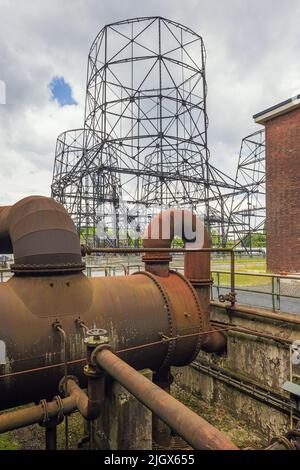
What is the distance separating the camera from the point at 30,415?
294 centimetres

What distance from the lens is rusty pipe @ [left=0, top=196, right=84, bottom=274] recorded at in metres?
3.63

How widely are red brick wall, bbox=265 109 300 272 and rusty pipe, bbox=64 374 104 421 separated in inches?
408

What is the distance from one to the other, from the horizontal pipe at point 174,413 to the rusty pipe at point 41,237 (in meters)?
1.79

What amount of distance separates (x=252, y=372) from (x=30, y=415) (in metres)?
4.37

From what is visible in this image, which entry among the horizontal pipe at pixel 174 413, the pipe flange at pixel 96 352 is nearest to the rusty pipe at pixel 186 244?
the pipe flange at pixel 96 352

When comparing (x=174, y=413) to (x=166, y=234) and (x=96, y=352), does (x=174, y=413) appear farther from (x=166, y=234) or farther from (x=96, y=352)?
(x=166, y=234)

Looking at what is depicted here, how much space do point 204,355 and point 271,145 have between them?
9078 millimetres

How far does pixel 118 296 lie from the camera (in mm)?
4176

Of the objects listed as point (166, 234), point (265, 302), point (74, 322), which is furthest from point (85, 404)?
point (265, 302)

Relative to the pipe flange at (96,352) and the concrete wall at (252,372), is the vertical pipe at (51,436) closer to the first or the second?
the pipe flange at (96,352)

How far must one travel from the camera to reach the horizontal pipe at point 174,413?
1.38m

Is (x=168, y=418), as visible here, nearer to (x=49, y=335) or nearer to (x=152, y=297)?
(x=49, y=335)

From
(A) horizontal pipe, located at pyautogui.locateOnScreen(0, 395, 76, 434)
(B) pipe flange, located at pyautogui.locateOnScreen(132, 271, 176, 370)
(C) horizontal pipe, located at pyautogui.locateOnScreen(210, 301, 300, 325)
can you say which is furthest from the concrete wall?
(A) horizontal pipe, located at pyautogui.locateOnScreen(0, 395, 76, 434)

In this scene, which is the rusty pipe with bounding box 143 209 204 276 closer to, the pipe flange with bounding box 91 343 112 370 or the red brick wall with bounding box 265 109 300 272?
the pipe flange with bounding box 91 343 112 370
